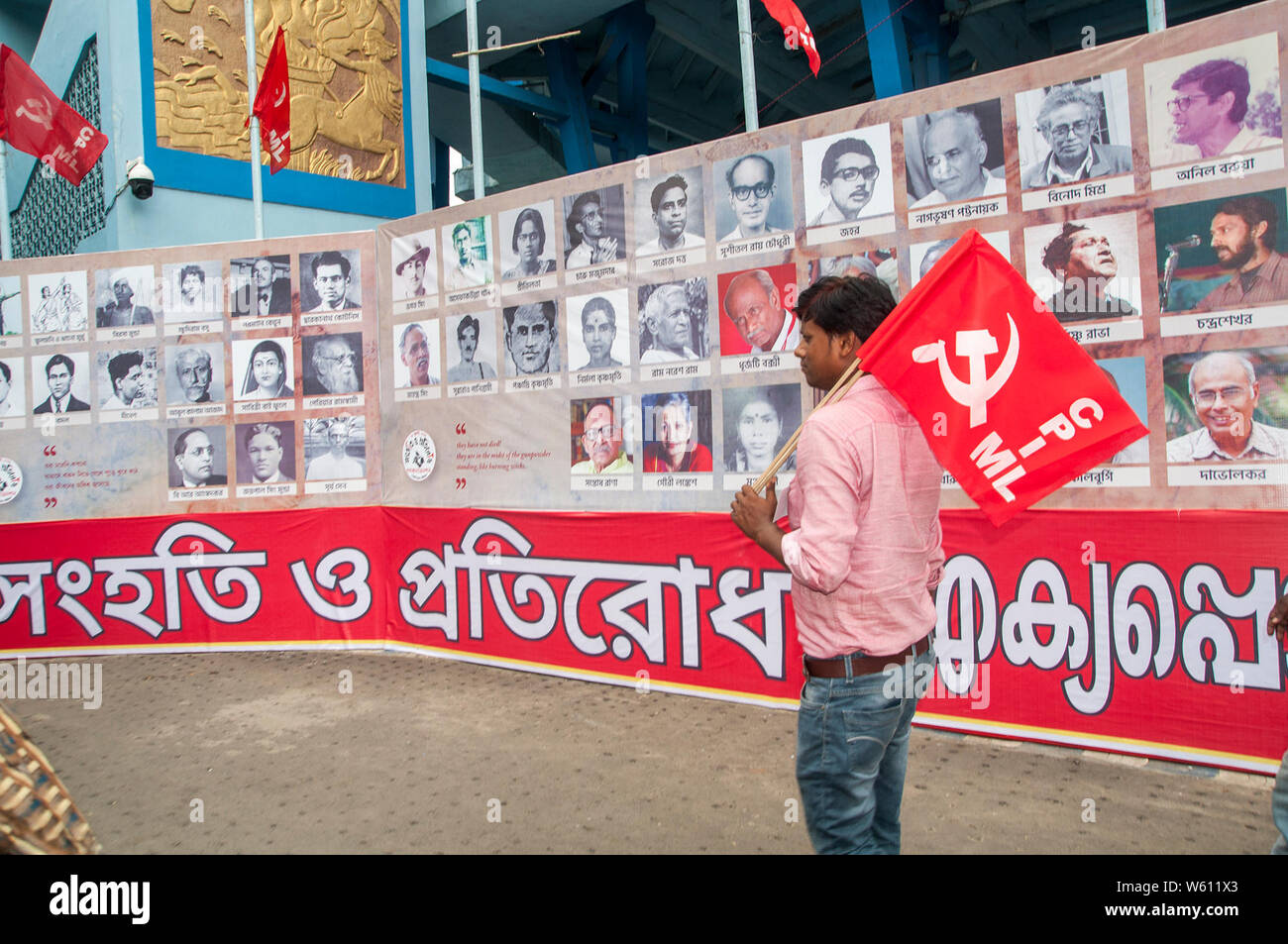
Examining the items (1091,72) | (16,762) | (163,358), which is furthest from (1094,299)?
(163,358)

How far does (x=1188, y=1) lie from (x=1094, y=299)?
17747 millimetres

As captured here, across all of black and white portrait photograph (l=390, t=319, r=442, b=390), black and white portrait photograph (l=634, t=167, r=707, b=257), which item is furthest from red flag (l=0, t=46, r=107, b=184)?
black and white portrait photograph (l=634, t=167, r=707, b=257)

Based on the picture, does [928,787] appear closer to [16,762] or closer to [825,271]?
[825,271]

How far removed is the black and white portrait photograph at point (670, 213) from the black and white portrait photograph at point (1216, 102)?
8.21ft

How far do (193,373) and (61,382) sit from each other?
44.2 inches

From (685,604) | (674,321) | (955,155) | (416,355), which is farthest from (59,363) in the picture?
(955,155)

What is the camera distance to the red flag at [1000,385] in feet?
7.73

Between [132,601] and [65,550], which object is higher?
[65,550]

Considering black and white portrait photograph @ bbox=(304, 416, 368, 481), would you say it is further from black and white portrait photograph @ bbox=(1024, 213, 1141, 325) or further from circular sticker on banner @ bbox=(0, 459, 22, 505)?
black and white portrait photograph @ bbox=(1024, 213, 1141, 325)

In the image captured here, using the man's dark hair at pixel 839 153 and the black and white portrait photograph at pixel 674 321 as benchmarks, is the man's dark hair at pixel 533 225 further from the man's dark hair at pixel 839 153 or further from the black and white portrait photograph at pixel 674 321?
the man's dark hair at pixel 839 153

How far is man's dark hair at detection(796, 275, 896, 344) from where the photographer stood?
2305mm

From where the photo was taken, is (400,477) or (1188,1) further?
(1188,1)

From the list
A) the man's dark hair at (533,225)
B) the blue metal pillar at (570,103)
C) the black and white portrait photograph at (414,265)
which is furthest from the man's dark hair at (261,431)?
the blue metal pillar at (570,103)

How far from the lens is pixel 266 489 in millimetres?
A: 6941
